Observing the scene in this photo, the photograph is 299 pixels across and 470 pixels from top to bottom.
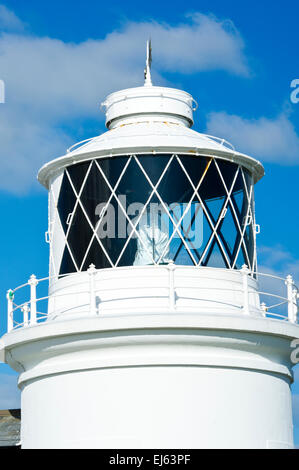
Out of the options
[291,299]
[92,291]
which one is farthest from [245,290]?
[92,291]

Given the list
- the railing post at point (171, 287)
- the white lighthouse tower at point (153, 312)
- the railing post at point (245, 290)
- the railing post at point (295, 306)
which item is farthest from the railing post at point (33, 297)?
the railing post at point (295, 306)

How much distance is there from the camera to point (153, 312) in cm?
1744

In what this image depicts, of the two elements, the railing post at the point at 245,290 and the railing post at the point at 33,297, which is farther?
the railing post at the point at 33,297

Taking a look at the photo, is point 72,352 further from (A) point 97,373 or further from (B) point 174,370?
(B) point 174,370

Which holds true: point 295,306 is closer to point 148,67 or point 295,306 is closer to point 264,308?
point 264,308

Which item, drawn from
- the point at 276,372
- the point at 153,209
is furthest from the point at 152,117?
the point at 276,372

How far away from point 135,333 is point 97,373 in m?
0.92

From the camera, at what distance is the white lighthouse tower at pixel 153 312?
17438mm

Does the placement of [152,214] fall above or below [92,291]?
above

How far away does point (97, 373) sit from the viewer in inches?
696

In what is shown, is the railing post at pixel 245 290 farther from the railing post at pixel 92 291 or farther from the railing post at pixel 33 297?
the railing post at pixel 33 297

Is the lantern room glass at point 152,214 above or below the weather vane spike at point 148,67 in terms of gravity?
below

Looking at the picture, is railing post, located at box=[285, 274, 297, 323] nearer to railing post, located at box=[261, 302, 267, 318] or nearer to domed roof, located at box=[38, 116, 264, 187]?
railing post, located at box=[261, 302, 267, 318]
